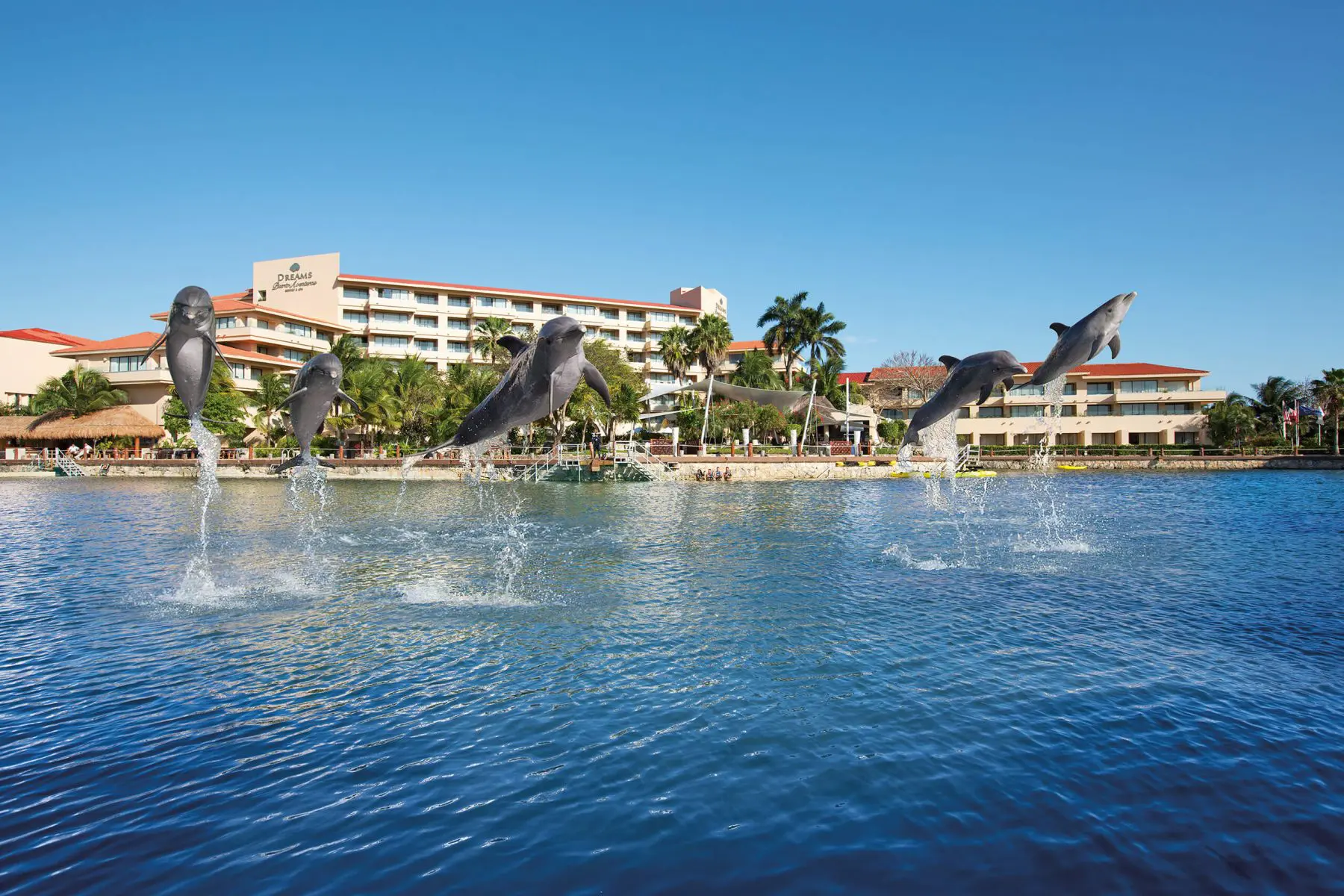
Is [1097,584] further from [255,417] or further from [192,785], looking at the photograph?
[255,417]

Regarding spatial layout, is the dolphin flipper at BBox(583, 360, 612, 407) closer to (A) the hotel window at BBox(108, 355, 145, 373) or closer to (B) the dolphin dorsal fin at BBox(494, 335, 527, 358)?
(B) the dolphin dorsal fin at BBox(494, 335, 527, 358)

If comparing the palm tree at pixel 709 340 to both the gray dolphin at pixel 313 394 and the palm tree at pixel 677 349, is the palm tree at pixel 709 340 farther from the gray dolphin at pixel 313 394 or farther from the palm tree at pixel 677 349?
the gray dolphin at pixel 313 394

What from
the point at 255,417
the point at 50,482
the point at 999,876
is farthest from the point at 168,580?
the point at 255,417

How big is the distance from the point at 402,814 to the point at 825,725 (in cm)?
439

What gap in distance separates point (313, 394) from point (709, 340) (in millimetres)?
63127

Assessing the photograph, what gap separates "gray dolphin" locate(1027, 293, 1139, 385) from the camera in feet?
46.1

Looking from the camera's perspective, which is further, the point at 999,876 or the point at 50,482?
the point at 50,482

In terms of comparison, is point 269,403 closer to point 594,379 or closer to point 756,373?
point 756,373

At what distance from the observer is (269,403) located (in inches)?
2420

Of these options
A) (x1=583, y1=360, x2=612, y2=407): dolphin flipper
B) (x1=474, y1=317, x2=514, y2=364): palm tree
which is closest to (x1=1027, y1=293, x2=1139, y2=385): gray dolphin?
(x1=583, y1=360, x2=612, y2=407): dolphin flipper

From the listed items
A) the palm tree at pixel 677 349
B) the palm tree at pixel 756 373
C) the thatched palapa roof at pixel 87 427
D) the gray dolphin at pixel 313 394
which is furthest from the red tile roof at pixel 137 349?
the gray dolphin at pixel 313 394

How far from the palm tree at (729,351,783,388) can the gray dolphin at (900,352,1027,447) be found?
60.8m

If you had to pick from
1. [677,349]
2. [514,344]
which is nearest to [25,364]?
[677,349]

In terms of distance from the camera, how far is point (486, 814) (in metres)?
6.49
